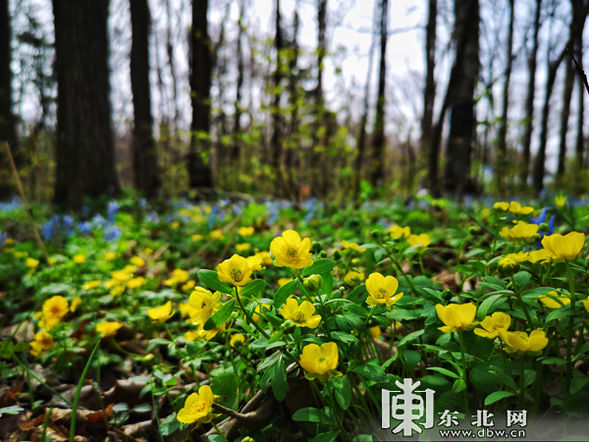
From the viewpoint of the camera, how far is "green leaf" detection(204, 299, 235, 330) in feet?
2.28

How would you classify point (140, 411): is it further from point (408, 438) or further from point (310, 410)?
point (408, 438)

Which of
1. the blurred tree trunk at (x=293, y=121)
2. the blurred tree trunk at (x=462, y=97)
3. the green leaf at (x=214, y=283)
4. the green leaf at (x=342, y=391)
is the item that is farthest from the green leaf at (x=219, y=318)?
the blurred tree trunk at (x=462, y=97)

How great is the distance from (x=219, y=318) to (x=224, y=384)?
34 centimetres

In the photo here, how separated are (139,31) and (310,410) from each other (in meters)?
9.01

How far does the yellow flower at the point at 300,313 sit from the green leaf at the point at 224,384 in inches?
14.6

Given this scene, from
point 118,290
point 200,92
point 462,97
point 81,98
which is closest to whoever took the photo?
point 118,290

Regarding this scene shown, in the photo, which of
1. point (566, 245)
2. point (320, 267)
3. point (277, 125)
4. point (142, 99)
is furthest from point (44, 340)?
point (142, 99)

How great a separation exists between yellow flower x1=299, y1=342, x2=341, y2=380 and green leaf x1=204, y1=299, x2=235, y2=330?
18 centimetres

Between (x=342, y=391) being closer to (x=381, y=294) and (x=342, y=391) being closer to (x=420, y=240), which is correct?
(x=381, y=294)

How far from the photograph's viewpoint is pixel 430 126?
33.6ft

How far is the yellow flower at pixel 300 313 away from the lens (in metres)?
0.72

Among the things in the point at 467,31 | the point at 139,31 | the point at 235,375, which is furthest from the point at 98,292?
the point at 139,31

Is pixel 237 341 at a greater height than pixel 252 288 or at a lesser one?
lesser

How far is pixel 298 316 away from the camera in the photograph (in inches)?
28.6
